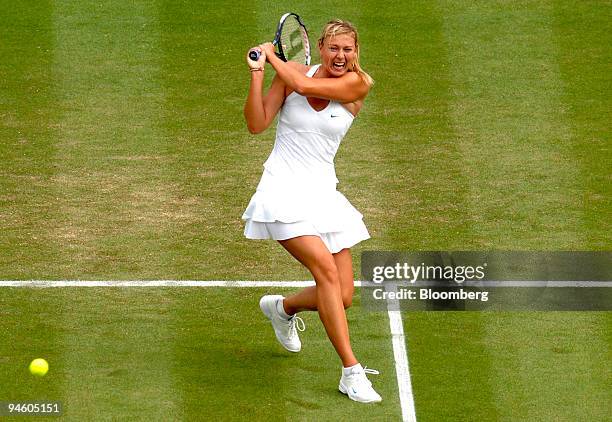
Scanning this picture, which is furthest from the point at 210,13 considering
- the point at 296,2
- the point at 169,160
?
the point at 169,160

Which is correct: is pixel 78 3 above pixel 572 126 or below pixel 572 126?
above

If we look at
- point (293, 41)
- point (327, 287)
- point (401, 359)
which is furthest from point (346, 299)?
point (293, 41)

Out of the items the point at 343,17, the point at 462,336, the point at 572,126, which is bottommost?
the point at 462,336

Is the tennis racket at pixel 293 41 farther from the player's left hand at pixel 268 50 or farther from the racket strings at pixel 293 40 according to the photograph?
the player's left hand at pixel 268 50

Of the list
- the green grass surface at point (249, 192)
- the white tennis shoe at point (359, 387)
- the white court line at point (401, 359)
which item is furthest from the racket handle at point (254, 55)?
the white court line at point (401, 359)

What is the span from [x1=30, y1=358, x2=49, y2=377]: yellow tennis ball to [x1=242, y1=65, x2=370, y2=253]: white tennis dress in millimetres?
1693

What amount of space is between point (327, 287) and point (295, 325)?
1.09 m

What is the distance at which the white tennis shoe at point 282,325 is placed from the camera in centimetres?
1081

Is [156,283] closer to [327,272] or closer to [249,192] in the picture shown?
[249,192]

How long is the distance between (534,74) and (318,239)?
24.6ft

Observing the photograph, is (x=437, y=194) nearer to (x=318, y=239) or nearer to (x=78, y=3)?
(x=318, y=239)

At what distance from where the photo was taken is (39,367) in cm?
1027

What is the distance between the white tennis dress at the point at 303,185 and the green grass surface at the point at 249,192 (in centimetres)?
112

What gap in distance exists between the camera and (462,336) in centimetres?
1123
